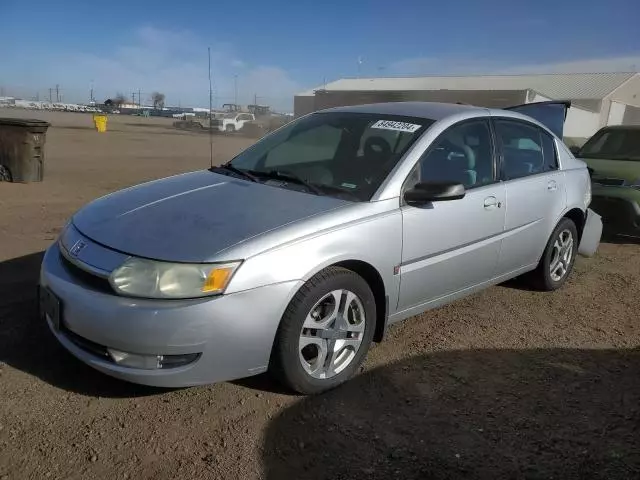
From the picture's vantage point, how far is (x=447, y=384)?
3115 millimetres

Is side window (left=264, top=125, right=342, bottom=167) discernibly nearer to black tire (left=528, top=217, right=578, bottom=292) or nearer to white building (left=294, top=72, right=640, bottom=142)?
black tire (left=528, top=217, right=578, bottom=292)

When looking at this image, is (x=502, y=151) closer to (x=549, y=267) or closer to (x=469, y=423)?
(x=549, y=267)

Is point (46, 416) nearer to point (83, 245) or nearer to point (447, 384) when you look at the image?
point (83, 245)

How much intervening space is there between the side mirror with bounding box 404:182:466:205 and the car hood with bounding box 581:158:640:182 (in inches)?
178

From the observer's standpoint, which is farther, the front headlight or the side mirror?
the side mirror

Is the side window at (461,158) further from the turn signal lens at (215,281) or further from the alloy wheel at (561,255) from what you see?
the turn signal lens at (215,281)

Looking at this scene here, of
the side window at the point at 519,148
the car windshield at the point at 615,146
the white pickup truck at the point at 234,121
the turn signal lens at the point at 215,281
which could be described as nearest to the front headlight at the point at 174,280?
the turn signal lens at the point at 215,281

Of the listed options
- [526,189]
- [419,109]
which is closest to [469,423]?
[526,189]

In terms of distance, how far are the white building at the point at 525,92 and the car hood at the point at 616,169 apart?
99.3 feet

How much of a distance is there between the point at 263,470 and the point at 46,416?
112cm

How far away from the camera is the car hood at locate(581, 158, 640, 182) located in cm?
664

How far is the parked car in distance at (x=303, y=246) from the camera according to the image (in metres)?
2.52

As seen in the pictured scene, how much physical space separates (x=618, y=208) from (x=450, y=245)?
4.06m

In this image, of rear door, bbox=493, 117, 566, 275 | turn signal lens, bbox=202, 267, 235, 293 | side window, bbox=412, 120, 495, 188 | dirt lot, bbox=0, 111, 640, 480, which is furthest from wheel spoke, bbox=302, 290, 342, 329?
rear door, bbox=493, 117, 566, 275
